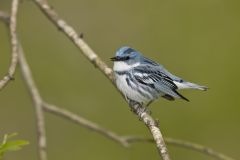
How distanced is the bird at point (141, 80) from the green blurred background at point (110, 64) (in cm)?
186

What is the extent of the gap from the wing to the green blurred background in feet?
6.09

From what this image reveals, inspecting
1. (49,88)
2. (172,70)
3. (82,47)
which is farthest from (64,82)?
(82,47)

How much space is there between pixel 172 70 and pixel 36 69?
1.57 meters

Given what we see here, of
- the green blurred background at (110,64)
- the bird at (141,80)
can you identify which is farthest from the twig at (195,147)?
the green blurred background at (110,64)

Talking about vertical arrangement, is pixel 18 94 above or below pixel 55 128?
above

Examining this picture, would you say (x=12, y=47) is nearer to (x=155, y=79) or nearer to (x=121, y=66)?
(x=121, y=66)

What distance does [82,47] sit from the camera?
4.59 meters

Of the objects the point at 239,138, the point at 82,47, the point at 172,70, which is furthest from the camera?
the point at 172,70

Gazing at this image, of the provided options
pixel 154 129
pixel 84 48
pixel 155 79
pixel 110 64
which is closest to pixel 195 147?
pixel 155 79

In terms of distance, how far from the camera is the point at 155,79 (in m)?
4.78

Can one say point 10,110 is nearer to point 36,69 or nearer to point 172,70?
point 36,69

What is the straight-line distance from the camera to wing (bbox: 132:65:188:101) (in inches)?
183

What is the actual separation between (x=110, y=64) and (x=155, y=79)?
1902 mm

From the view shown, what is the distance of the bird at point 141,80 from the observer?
181 inches
